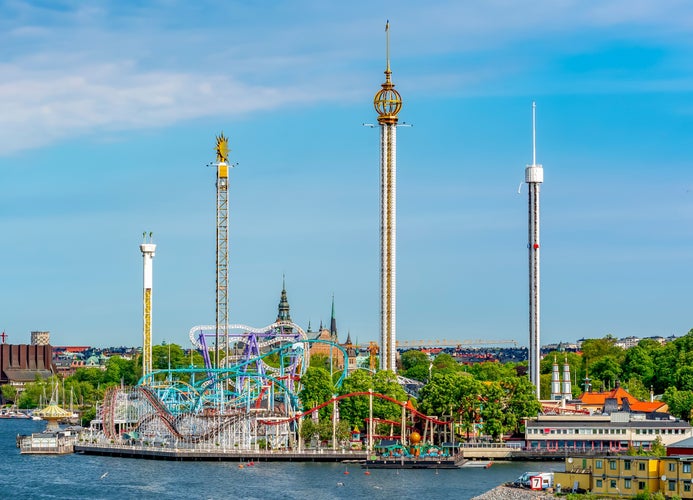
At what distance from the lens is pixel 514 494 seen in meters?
81.5

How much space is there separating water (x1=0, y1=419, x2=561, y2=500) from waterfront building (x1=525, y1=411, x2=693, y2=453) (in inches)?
261

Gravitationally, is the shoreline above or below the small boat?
above

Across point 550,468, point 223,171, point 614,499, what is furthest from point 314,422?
point 614,499

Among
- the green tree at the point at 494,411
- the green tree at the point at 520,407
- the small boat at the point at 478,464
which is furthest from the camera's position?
the green tree at the point at 520,407

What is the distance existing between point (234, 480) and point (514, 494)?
94.2ft

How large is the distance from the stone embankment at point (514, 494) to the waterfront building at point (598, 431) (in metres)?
38.3

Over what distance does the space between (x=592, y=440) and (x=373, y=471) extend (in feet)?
74.9

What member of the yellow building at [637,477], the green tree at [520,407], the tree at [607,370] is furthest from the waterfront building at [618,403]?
the yellow building at [637,477]

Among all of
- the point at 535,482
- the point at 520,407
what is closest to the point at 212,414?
the point at 520,407

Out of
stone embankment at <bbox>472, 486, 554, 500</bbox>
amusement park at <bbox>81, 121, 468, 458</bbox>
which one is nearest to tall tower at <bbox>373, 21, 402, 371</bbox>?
amusement park at <bbox>81, 121, 468, 458</bbox>

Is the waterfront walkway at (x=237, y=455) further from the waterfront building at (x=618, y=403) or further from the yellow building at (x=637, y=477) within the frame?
the yellow building at (x=637, y=477)

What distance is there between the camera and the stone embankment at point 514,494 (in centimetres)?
7800

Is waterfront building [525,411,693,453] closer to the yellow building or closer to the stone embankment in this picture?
the stone embankment

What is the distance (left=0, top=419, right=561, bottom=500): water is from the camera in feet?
315
